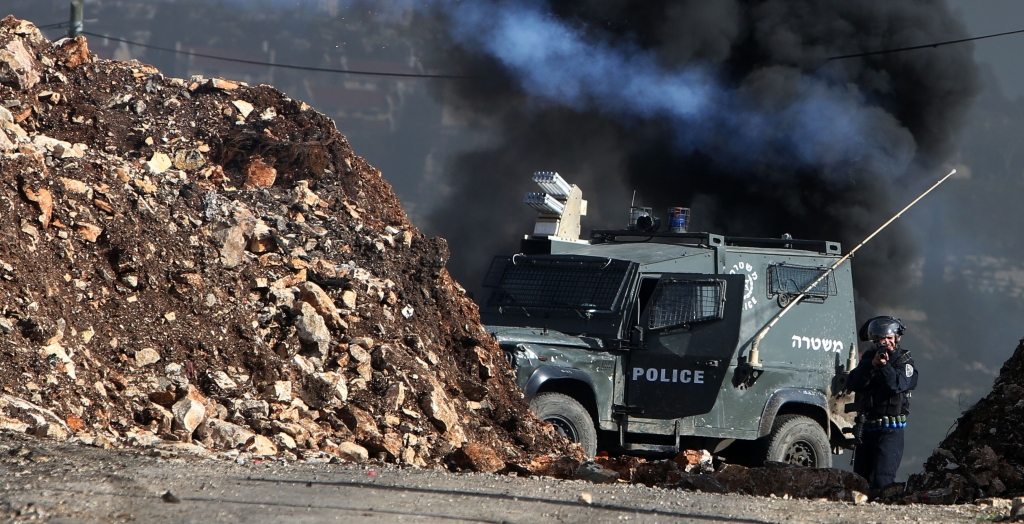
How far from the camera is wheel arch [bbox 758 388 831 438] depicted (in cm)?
828

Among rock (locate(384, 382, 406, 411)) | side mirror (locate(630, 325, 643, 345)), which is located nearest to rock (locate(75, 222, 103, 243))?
rock (locate(384, 382, 406, 411))

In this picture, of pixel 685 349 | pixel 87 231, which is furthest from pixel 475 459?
pixel 87 231

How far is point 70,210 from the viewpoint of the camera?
665 cm

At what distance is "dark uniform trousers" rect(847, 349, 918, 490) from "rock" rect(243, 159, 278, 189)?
4142 millimetres

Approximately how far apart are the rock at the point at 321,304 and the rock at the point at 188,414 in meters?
1.12

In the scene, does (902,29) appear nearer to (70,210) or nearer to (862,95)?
(862,95)

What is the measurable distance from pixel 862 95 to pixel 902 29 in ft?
3.75

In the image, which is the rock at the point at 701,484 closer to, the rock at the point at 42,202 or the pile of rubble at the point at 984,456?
the pile of rubble at the point at 984,456

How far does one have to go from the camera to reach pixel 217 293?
6.68 metres

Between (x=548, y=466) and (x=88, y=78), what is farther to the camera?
(x=88, y=78)

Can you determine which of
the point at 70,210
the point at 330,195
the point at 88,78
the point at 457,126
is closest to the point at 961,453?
the point at 330,195

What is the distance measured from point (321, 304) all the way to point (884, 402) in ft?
11.0

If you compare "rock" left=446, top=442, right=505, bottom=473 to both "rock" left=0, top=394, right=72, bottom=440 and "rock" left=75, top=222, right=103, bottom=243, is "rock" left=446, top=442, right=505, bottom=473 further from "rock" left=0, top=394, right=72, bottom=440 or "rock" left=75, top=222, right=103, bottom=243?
"rock" left=75, top=222, right=103, bottom=243

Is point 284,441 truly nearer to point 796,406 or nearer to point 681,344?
point 681,344
